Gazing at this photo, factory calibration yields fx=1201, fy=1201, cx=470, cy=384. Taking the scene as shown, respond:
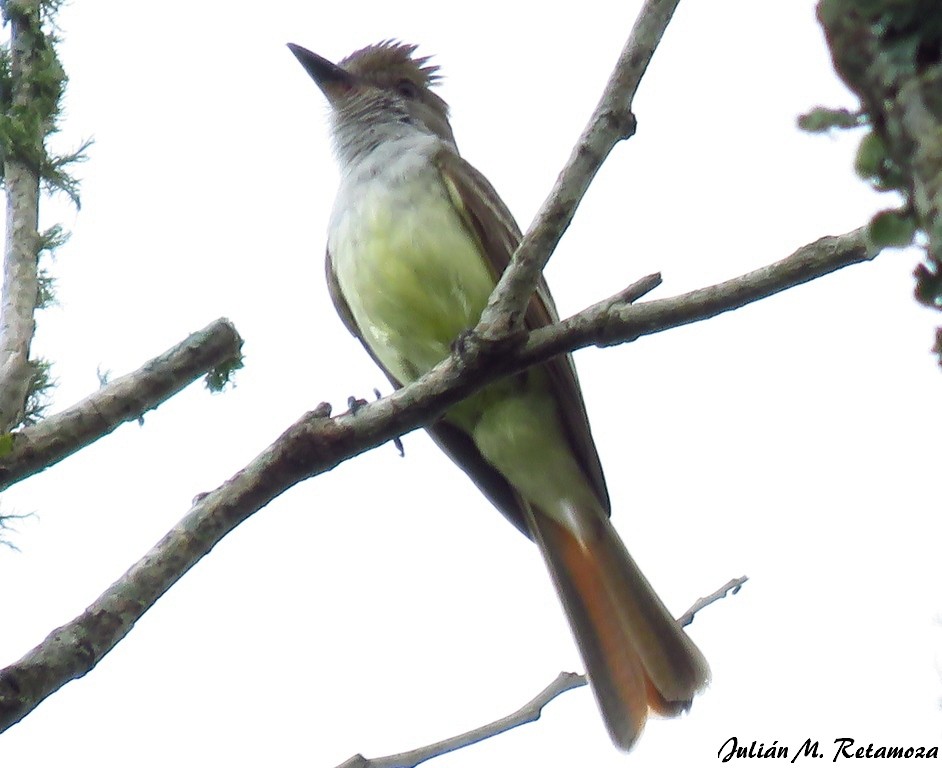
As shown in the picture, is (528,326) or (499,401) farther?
(499,401)

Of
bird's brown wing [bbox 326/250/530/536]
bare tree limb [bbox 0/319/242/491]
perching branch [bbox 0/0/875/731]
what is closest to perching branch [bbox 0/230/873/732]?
perching branch [bbox 0/0/875/731]

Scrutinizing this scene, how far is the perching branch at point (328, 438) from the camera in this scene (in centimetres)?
243

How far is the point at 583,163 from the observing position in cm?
303

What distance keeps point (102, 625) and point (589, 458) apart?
9.09 feet

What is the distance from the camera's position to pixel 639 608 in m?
4.66

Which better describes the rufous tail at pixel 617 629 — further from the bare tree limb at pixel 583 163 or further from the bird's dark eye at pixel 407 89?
the bird's dark eye at pixel 407 89

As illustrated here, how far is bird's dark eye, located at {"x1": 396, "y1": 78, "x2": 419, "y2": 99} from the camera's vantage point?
6191 millimetres

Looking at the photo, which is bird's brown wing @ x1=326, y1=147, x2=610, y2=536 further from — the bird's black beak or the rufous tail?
the bird's black beak

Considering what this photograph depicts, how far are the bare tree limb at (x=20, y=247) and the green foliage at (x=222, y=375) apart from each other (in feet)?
1.61

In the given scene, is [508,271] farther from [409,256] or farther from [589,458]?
[589,458]

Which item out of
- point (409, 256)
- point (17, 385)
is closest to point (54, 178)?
point (17, 385)

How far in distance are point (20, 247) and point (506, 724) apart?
6.23 feet

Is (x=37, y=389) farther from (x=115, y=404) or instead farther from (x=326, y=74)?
(x=326, y=74)

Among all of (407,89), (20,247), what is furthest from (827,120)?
(407,89)
